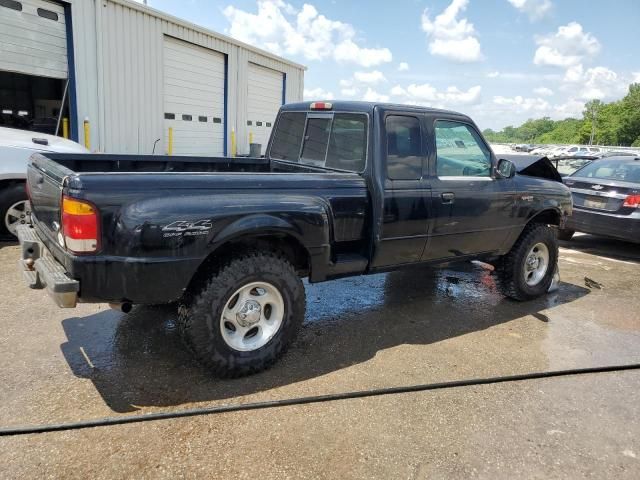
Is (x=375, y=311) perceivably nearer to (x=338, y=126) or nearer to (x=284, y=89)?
(x=338, y=126)

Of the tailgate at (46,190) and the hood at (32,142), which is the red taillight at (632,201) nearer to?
the tailgate at (46,190)

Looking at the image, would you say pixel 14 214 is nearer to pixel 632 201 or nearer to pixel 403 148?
pixel 403 148

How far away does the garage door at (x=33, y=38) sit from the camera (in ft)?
30.1

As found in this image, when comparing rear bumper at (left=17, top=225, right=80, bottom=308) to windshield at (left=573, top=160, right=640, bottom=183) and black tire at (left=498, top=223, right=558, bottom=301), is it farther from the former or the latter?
windshield at (left=573, top=160, right=640, bottom=183)

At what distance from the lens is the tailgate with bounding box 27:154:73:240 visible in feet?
9.61

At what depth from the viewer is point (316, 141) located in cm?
441

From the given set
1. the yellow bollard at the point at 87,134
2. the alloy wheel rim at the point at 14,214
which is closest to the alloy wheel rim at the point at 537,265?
the alloy wheel rim at the point at 14,214

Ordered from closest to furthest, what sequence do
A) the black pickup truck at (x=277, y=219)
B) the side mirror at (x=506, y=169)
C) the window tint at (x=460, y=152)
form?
the black pickup truck at (x=277, y=219)
the window tint at (x=460, y=152)
the side mirror at (x=506, y=169)

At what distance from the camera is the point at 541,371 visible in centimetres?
367

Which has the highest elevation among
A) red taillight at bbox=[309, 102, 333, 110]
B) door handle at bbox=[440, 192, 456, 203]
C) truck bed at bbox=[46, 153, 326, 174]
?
red taillight at bbox=[309, 102, 333, 110]

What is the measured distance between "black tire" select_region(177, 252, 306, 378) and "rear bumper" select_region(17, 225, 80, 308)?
0.68 metres

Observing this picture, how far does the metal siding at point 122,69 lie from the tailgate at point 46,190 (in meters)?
7.59

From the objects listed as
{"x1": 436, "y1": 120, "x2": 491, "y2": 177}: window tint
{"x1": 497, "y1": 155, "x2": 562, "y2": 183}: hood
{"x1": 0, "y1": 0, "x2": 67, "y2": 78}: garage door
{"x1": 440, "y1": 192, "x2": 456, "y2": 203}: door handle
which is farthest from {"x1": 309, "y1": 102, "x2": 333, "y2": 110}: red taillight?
{"x1": 0, "y1": 0, "x2": 67, "y2": 78}: garage door

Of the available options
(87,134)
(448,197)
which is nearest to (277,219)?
(448,197)
